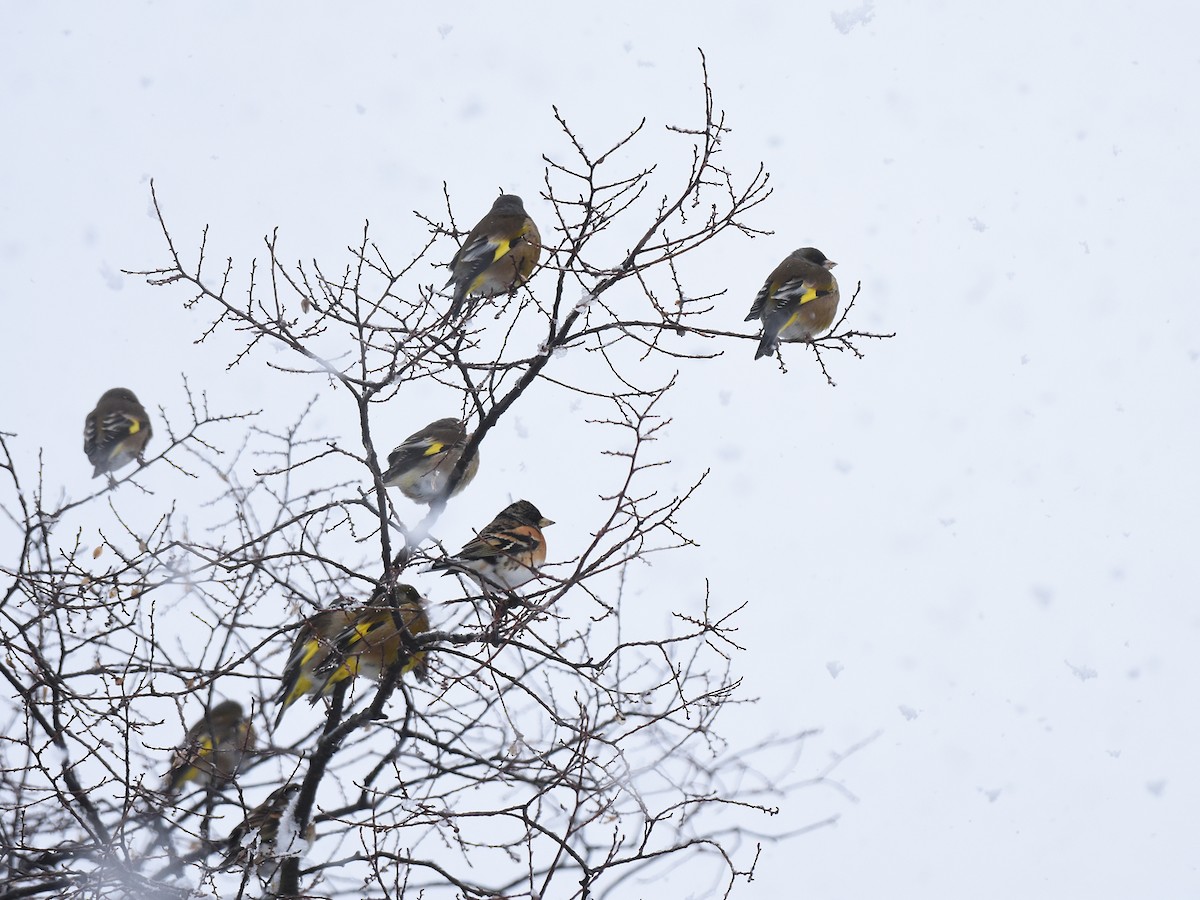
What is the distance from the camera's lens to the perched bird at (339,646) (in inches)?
213

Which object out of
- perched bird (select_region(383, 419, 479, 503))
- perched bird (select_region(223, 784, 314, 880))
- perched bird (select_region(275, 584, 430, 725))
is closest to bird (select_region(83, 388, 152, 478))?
perched bird (select_region(383, 419, 479, 503))

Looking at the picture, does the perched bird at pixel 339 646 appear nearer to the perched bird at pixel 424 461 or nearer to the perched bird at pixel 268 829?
the perched bird at pixel 268 829

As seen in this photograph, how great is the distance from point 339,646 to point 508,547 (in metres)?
1.06

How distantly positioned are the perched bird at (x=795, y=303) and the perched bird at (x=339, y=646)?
3089 millimetres

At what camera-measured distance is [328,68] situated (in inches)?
722

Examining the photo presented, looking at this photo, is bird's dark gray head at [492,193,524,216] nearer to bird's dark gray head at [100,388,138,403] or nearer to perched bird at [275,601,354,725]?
perched bird at [275,601,354,725]

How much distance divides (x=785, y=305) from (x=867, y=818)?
15.4ft

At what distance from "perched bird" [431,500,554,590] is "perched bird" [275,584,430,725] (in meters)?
0.35

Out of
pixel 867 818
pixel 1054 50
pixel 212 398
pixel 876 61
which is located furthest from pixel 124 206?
pixel 1054 50

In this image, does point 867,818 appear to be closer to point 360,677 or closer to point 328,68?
point 360,677

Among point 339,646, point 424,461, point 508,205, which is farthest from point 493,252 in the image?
point 339,646

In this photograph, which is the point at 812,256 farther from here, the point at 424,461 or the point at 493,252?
the point at 424,461

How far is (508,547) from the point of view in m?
6.44

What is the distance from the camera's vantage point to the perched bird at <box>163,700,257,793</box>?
17.0 ft
